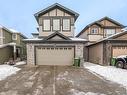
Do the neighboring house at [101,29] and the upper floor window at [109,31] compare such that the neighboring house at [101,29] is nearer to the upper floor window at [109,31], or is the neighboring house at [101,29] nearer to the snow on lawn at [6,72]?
the upper floor window at [109,31]

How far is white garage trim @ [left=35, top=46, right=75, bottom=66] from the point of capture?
1986 cm

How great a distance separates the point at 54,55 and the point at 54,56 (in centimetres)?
13

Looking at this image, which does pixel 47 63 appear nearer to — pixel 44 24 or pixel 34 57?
pixel 34 57

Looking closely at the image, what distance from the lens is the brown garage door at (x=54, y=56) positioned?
19859 millimetres

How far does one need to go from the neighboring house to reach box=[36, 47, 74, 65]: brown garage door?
1085 cm

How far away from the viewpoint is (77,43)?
1975 cm

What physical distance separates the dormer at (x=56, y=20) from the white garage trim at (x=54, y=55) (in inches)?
108

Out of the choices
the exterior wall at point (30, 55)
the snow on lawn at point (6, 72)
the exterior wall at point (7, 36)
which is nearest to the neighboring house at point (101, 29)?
the exterior wall at point (30, 55)

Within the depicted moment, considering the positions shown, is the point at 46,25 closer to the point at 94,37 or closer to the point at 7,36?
the point at 7,36

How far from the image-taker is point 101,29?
3006cm

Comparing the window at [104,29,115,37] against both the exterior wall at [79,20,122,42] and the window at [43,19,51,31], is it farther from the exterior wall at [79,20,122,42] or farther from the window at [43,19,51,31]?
the window at [43,19,51,31]

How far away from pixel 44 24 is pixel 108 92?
15804 millimetres

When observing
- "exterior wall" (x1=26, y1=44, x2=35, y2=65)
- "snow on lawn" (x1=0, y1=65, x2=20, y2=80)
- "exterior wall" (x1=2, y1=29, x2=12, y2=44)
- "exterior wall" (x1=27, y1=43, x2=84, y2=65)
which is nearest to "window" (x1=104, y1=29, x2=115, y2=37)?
"exterior wall" (x1=27, y1=43, x2=84, y2=65)

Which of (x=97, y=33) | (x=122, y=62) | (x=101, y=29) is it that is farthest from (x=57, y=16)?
(x=101, y=29)
